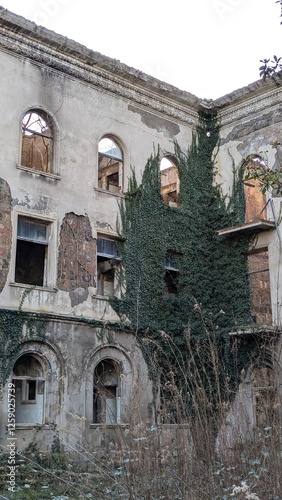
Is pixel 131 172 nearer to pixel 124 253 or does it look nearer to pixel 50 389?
pixel 124 253

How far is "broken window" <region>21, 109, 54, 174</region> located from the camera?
16.8 m

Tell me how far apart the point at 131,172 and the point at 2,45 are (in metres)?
5.03

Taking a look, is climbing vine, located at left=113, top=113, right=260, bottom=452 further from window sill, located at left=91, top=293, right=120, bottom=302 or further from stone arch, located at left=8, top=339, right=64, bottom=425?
stone arch, located at left=8, top=339, right=64, bottom=425

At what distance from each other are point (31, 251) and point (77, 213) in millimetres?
2047

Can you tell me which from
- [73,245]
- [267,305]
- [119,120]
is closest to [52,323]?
[73,245]

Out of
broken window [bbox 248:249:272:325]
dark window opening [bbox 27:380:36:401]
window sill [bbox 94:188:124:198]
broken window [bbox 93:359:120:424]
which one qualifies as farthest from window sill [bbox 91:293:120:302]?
broken window [bbox 248:249:272:325]

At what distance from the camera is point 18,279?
61.1 ft

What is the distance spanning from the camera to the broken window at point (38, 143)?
1683 centimetres

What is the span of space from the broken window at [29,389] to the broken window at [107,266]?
2940 mm

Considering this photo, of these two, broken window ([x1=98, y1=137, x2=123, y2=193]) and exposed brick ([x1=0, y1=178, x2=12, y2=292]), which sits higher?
broken window ([x1=98, y1=137, x2=123, y2=193])

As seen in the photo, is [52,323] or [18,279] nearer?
[52,323]

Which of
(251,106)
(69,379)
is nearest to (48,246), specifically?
(69,379)

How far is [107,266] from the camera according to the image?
Answer: 17609mm

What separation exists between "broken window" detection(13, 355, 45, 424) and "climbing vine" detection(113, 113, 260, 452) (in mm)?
2878
